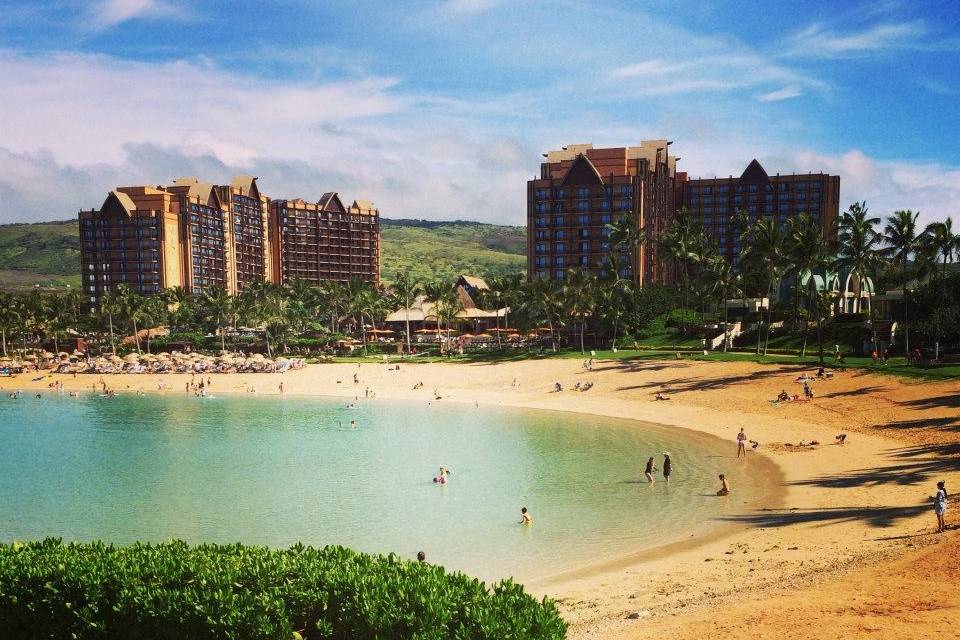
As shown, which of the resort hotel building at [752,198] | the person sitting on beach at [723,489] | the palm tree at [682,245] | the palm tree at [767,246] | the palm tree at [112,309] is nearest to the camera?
the person sitting on beach at [723,489]

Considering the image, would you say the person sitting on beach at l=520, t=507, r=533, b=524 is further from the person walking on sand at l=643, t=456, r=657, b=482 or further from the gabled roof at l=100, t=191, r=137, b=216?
the gabled roof at l=100, t=191, r=137, b=216

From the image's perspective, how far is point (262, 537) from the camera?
29875 millimetres

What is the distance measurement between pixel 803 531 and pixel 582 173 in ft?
398

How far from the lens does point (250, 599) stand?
50.4 ft

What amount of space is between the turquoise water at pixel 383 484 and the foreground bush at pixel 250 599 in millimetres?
10481

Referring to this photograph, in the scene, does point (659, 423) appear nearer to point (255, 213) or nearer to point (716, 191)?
point (716, 191)

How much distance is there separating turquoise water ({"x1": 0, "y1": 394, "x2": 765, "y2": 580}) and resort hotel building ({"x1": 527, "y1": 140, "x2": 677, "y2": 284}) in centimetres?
8000

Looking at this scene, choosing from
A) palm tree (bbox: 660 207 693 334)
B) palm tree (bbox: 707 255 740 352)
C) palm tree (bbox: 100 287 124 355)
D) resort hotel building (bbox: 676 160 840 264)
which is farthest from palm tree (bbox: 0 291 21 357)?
resort hotel building (bbox: 676 160 840 264)

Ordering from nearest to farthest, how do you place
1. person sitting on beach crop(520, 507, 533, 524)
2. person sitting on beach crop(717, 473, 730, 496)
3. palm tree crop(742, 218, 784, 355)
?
person sitting on beach crop(520, 507, 533, 524)
person sitting on beach crop(717, 473, 730, 496)
palm tree crop(742, 218, 784, 355)

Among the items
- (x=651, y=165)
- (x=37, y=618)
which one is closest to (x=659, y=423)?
(x=37, y=618)

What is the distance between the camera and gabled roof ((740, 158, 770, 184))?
6767 inches

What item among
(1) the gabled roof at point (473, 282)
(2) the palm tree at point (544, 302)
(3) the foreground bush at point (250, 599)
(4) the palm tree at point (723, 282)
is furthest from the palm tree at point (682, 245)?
(3) the foreground bush at point (250, 599)

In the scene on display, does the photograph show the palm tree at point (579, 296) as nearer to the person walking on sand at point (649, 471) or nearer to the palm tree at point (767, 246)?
the palm tree at point (767, 246)

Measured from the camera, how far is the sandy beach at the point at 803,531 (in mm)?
18125
